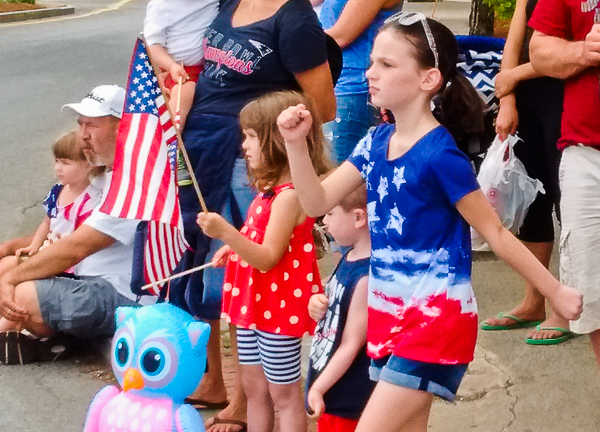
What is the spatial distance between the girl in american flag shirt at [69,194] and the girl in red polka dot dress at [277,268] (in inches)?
60.8

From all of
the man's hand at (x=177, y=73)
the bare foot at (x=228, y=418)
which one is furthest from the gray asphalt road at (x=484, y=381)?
the man's hand at (x=177, y=73)

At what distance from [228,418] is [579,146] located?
5.47 ft

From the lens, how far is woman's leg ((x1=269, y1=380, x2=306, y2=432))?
3299 mm

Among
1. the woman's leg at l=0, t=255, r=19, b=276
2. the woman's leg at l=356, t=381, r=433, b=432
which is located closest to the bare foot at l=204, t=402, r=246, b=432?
the woman's leg at l=356, t=381, r=433, b=432

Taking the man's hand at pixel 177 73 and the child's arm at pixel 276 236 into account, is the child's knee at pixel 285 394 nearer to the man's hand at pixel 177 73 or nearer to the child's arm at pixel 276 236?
the child's arm at pixel 276 236

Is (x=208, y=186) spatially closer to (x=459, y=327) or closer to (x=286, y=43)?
(x=286, y=43)

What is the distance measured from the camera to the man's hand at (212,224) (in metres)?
2.90

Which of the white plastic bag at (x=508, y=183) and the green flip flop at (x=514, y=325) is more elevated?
the white plastic bag at (x=508, y=183)

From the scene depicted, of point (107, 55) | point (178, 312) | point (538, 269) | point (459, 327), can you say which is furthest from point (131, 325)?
point (107, 55)

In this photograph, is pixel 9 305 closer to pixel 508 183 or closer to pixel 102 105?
pixel 102 105

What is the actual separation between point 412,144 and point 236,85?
1.15m

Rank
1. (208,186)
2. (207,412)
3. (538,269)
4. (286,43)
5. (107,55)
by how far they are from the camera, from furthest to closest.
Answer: (107,55) < (207,412) < (208,186) < (286,43) < (538,269)

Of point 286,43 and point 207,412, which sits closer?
point 286,43

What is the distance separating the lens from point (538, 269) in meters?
2.57
